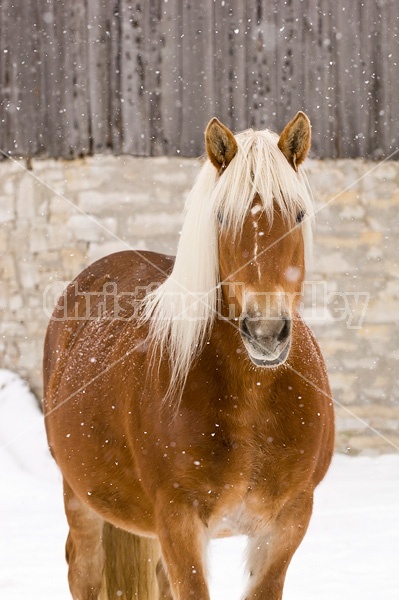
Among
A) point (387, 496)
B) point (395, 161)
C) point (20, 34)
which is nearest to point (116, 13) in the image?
point (20, 34)

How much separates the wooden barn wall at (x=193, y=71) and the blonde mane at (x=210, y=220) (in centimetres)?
439

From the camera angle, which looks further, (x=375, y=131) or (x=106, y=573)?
(x=375, y=131)

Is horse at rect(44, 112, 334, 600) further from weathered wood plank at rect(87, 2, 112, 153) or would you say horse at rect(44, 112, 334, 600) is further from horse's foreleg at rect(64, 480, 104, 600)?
weathered wood plank at rect(87, 2, 112, 153)

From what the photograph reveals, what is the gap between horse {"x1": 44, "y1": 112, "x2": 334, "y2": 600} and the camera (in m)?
2.51

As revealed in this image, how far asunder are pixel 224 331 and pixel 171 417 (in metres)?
0.35

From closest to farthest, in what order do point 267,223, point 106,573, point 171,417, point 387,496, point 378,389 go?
point 267,223 → point 171,417 → point 106,573 → point 387,496 → point 378,389

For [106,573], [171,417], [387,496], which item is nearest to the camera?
[171,417]

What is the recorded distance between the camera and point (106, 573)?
12.5 feet

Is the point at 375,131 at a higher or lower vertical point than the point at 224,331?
lower

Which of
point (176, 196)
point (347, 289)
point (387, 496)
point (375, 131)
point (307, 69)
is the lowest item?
point (387, 496)

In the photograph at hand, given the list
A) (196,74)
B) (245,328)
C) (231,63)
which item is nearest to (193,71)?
(196,74)

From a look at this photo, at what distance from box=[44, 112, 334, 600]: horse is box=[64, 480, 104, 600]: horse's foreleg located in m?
0.80

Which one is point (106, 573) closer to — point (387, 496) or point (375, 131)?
point (387, 496)

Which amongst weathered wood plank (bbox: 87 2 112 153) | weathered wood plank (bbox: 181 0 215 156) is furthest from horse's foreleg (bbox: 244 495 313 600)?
weathered wood plank (bbox: 87 2 112 153)
